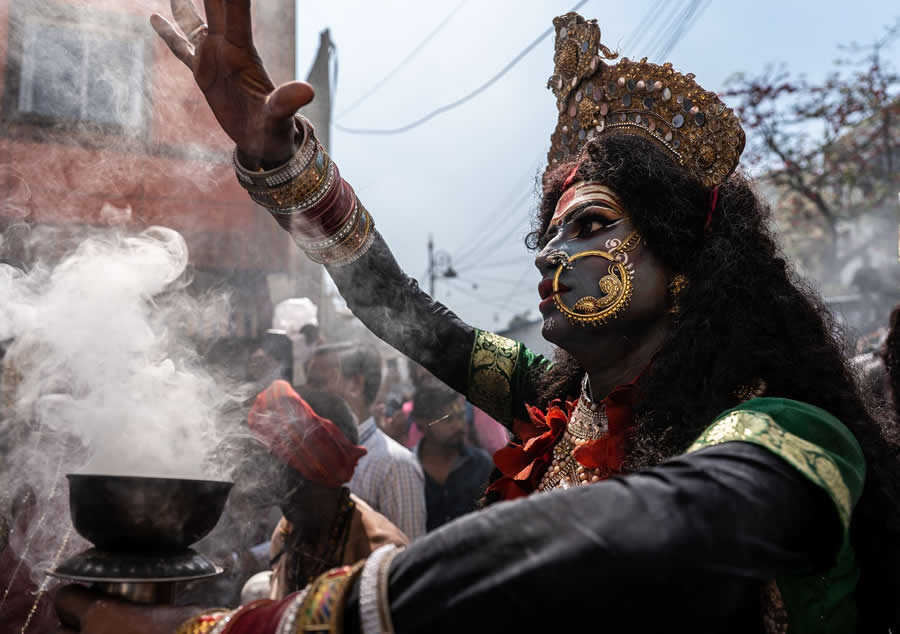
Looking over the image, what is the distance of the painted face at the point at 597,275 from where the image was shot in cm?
210

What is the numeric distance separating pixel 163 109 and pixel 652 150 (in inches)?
118

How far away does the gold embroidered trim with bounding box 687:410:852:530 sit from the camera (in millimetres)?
1309

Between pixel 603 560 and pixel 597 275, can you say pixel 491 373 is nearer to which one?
pixel 597 275

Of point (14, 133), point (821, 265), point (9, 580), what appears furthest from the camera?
point (821, 265)

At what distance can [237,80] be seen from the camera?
2.06 metres

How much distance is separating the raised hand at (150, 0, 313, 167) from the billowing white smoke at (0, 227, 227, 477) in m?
1.10

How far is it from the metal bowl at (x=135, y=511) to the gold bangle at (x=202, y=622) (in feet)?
1.29

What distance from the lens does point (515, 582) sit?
1.11 metres

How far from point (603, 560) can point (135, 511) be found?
1.19 meters

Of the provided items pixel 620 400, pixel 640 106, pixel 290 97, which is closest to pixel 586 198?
pixel 640 106

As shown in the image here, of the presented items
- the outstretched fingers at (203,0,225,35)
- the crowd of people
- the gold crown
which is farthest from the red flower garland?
the outstretched fingers at (203,0,225,35)

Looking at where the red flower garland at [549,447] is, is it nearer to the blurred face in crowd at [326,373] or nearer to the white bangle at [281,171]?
the white bangle at [281,171]

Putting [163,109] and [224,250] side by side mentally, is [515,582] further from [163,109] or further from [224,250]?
[224,250]

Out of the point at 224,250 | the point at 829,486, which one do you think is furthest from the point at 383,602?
the point at 224,250
